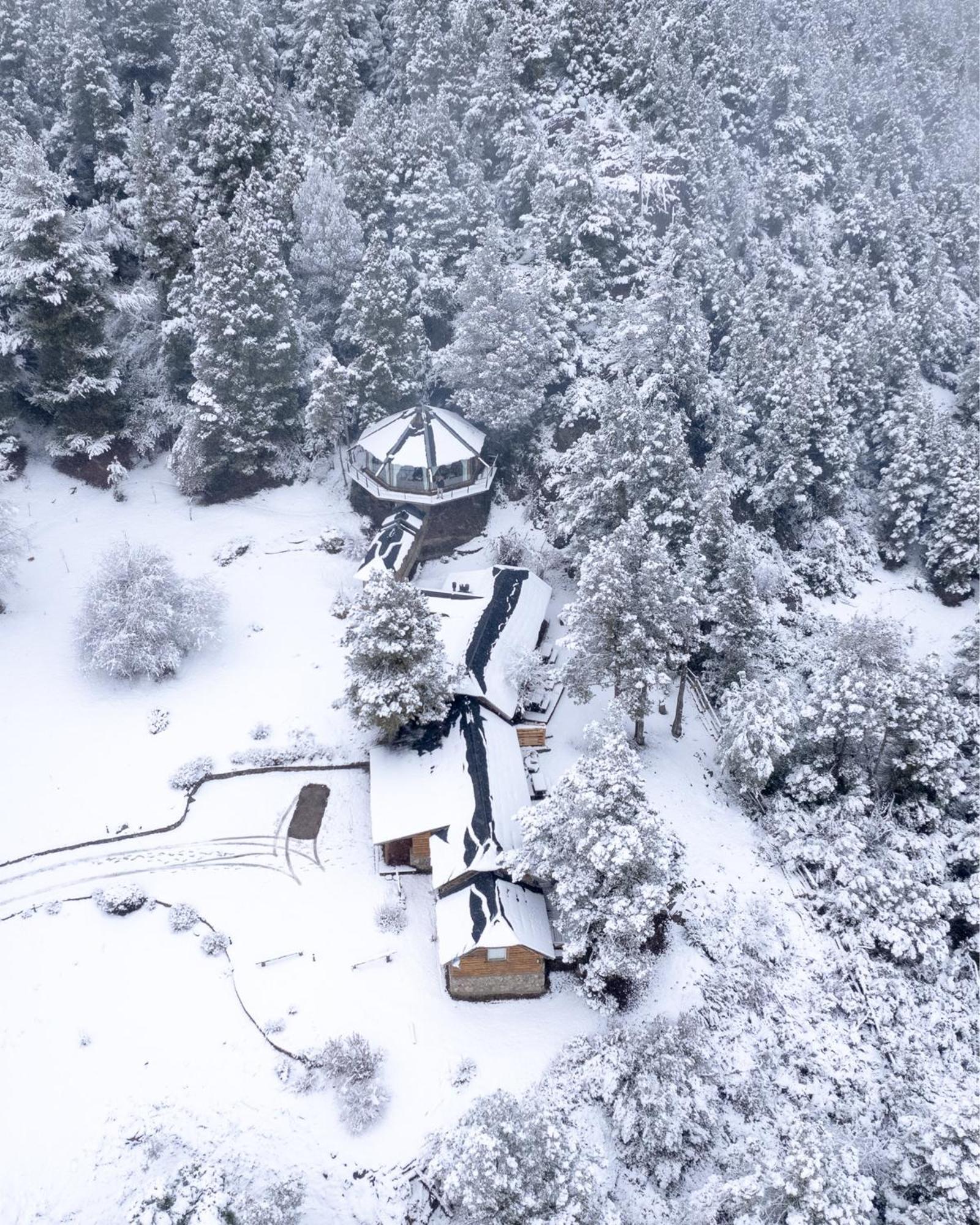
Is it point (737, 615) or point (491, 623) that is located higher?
point (737, 615)

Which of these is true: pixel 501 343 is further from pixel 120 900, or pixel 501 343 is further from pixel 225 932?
pixel 120 900

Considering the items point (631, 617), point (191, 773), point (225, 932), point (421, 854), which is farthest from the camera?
point (191, 773)

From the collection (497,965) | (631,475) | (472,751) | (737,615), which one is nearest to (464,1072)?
(497,965)

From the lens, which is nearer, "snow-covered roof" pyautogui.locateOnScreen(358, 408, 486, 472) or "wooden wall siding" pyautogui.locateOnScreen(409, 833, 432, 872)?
"wooden wall siding" pyautogui.locateOnScreen(409, 833, 432, 872)

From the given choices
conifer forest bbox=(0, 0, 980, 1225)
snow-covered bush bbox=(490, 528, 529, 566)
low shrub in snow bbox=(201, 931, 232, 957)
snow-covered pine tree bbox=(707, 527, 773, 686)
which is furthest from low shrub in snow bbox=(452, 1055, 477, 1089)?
snow-covered bush bbox=(490, 528, 529, 566)

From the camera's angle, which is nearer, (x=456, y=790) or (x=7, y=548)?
(x=456, y=790)

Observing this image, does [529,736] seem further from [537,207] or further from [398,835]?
[537,207]

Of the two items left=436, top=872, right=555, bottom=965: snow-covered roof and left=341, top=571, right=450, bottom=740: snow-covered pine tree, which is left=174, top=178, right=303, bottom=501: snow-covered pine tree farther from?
left=436, top=872, right=555, bottom=965: snow-covered roof
